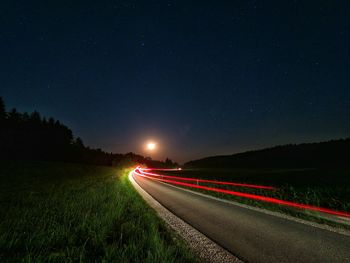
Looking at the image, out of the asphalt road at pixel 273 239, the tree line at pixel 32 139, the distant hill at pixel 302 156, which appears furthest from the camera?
the distant hill at pixel 302 156

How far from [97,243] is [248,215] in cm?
527

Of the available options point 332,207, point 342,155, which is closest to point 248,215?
point 332,207

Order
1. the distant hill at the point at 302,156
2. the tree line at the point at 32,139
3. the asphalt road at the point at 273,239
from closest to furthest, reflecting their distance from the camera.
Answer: the asphalt road at the point at 273,239 → the tree line at the point at 32,139 → the distant hill at the point at 302,156

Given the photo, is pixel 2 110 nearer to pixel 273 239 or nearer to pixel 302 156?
pixel 273 239

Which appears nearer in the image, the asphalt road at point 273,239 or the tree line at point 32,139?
the asphalt road at point 273,239

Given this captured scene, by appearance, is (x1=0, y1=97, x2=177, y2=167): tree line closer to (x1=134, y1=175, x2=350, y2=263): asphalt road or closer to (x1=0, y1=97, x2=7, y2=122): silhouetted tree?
(x1=0, y1=97, x2=7, y2=122): silhouetted tree

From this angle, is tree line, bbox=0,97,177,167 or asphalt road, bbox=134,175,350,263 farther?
tree line, bbox=0,97,177,167

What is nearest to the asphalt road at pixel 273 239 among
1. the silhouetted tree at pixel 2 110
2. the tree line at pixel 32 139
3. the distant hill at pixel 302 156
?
the tree line at pixel 32 139

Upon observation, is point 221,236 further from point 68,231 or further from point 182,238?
point 68,231

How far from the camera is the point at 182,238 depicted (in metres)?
4.68

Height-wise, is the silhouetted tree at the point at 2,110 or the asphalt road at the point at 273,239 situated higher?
the silhouetted tree at the point at 2,110

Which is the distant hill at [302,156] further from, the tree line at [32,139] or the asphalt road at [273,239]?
the asphalt road at [273,239]

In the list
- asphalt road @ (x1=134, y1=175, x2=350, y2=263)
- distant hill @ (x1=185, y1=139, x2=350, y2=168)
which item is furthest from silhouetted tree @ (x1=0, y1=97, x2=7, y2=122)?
distant hill @ (x1=185, y1=139, x2=350, y2=168)

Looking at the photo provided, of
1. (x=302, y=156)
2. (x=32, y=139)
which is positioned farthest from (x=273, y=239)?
(x=302, y=156)
